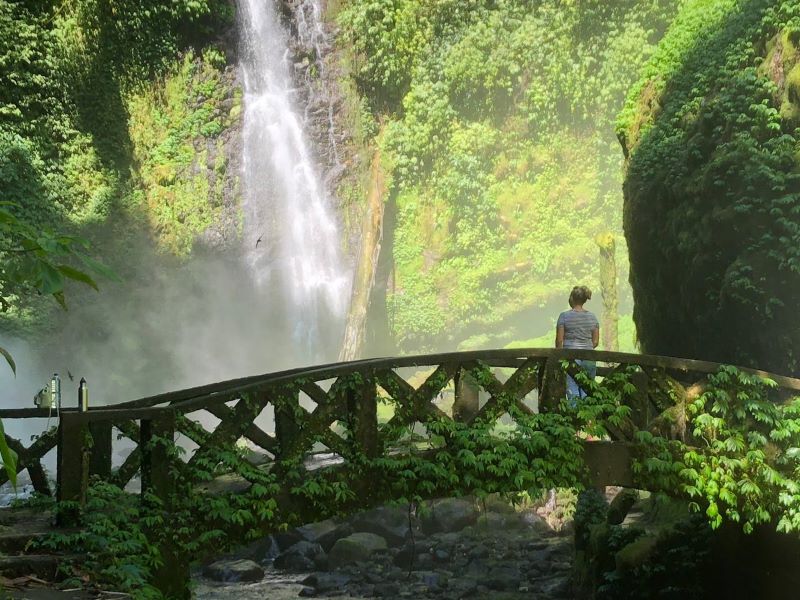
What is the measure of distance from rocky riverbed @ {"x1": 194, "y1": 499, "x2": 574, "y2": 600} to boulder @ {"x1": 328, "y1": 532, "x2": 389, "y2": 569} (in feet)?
0.05

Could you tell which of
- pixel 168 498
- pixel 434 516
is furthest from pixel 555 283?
pixel 168 498

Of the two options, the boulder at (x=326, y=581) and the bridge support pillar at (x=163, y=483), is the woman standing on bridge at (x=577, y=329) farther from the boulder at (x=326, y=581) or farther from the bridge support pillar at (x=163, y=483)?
the boulder at (x=326, y=581)

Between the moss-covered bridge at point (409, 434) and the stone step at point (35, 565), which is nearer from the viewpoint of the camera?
the stone step at point (35, 565)

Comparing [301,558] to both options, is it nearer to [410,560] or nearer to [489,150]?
[410,560]

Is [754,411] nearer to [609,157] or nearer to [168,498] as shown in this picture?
[168,498]

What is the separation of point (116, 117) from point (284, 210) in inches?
193

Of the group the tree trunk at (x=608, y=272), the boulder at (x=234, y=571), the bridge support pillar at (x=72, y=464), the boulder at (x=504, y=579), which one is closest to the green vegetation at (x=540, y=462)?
the bridge support pillar at (x=72, y=464)

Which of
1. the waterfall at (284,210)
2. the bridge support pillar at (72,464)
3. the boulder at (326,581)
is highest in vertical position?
the waterfall at (284,210)

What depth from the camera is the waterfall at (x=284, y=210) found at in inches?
868

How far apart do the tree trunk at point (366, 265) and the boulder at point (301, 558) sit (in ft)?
30.7

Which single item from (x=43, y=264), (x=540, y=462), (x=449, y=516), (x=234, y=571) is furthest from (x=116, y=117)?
(x=43, y=264)

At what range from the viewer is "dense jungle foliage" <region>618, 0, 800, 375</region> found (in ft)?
26.9

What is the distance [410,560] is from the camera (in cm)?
1210

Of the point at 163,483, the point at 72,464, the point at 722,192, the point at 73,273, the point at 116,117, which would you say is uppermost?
the point at 116,117
